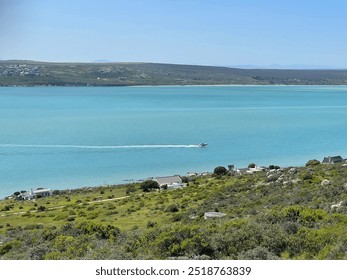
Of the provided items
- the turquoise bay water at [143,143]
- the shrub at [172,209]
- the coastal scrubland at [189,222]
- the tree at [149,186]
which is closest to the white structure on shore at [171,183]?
the tree at [149,186]

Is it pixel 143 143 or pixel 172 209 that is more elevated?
pixel 172 209

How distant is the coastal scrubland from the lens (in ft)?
18.0

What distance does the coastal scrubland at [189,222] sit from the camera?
5.48m

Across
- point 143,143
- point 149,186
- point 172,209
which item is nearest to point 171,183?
point 149,186

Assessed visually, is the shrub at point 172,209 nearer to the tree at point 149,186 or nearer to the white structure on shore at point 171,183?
the white structure on shore at point 171,183

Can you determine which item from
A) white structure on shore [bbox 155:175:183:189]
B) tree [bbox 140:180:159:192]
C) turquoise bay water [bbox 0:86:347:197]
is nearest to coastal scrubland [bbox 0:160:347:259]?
white structure on shore [bbox 155:175:183:189]

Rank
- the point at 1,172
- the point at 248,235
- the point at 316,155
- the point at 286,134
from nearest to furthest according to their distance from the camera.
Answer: the point at 248,235 < the point at 1,172 < the point at 316,155 < the point at 286,134

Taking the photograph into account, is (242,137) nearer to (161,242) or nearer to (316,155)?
(316,155)

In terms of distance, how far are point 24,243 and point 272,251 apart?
4.72 metres

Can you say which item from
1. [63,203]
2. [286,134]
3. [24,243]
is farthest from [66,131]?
[24,243]

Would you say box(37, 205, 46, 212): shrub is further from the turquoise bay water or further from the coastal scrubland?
the turquoise bay water

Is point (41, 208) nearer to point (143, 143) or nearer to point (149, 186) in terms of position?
point (149, 186)

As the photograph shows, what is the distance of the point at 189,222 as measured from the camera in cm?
1296

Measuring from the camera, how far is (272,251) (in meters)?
5.38
